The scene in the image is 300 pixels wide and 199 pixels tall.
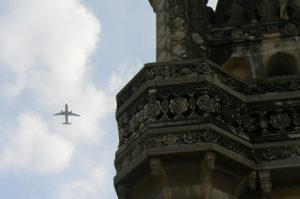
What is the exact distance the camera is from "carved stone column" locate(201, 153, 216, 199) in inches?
400

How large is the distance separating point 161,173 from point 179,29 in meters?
3.04

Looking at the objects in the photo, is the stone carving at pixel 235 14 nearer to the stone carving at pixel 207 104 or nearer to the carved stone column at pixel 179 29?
the carved stone column at pixel 179 29

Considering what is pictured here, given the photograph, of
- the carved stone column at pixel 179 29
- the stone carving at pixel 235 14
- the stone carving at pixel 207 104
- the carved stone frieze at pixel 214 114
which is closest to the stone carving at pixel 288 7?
the stone carving at pixel 235 14

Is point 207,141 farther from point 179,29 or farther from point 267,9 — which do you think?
point 267,9

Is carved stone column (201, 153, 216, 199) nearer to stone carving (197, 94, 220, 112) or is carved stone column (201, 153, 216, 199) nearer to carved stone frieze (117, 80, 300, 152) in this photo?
carved stone frieze (117, 80, 300, 152)

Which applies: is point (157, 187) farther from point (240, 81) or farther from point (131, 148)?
point (240, 81)

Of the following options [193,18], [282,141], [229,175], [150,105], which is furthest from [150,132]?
[193,18]

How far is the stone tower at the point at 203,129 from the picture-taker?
10.3 meters

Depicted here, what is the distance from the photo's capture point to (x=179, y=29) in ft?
41.0

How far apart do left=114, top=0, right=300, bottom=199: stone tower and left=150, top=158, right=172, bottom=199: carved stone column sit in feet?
0.04

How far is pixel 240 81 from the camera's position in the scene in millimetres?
11500

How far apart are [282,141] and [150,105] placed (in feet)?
5.98

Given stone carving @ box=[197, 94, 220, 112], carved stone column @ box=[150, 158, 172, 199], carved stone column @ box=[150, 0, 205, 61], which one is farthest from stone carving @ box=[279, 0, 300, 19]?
carved stone column @ box=[150, 158, 172, 199]

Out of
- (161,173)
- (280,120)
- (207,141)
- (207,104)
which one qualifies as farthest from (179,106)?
(280,120)
